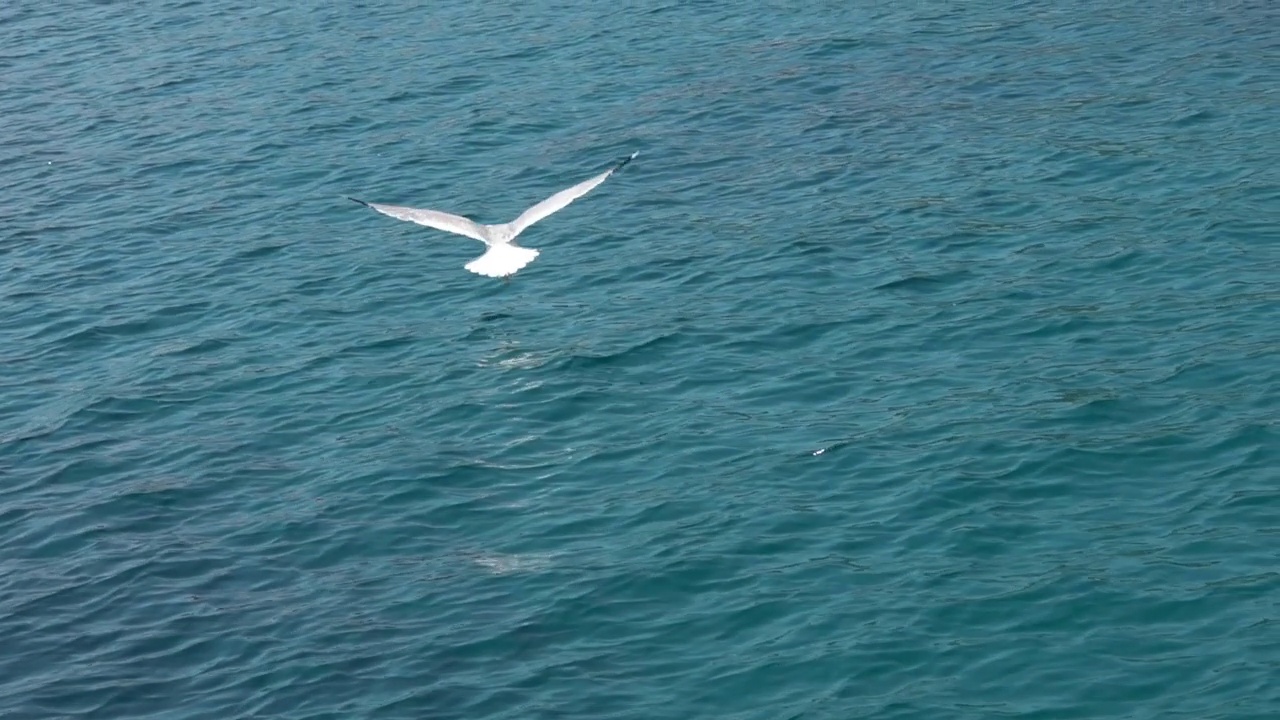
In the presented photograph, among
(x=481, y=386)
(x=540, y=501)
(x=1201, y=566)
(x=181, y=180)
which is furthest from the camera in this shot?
(x=181, y=180)

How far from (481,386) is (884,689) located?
6.35 metres

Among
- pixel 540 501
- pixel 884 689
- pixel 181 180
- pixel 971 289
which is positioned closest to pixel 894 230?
pixel 971 289

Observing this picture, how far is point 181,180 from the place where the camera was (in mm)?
23062

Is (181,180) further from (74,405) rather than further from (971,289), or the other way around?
(971,289)

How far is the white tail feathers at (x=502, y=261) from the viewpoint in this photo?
16.7m

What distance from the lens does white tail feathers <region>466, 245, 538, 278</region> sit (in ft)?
54.9

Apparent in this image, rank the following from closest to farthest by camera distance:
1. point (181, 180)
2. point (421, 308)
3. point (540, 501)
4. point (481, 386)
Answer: point (540, 501) → point (481, 386) → point (421, 308) → point (181, 180)

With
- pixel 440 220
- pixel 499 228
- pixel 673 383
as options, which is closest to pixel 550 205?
pixel 499 228

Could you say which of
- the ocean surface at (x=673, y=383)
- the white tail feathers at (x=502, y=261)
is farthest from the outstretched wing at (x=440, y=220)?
the ocean surface at (x=673, y=383)

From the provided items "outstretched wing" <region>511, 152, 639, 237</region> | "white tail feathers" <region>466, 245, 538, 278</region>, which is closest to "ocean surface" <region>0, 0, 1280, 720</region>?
"white tail feathers" <region>466, 245, 538, 278</region>

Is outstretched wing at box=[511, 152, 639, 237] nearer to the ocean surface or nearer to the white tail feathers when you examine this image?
the white tail feathers

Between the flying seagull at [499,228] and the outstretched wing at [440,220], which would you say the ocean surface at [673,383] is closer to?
the flying seagull at [499,228]

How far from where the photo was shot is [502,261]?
16.8 m

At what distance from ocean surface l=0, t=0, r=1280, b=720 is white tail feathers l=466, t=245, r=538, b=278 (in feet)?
2.84
